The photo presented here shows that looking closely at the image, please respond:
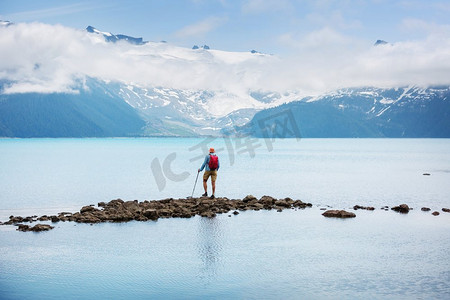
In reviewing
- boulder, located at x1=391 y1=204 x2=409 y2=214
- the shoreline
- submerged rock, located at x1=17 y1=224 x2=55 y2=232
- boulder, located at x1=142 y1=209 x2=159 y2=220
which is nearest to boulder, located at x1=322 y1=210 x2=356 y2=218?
the shoreline

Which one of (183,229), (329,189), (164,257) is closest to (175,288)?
(164,257)

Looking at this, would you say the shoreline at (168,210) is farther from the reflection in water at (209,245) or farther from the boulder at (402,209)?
the reflection in water at (209,245)

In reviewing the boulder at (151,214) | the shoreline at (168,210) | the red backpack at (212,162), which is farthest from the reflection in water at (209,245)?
the red backpack at (212,162)

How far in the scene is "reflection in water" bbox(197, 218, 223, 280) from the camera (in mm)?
18562

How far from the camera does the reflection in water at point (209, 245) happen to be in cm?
1856

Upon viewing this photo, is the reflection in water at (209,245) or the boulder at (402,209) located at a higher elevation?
the boulder at (402,209)

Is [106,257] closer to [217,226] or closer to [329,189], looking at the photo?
[217,226]

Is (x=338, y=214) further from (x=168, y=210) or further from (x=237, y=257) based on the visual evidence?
(x=237, y=257)

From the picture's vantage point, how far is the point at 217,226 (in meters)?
27.1

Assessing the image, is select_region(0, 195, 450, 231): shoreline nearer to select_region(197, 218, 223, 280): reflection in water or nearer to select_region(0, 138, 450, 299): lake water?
select_region(0, 138, 450, 299): lake water

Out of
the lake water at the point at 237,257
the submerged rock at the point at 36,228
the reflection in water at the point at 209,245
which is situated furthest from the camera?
the submerged rock at the point at 36,228

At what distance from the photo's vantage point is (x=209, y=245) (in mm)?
22578

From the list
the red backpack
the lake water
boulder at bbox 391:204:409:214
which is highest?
the red backpack

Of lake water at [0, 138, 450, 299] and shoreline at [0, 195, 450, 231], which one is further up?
shoreline at [0, 195, 450, 231]
